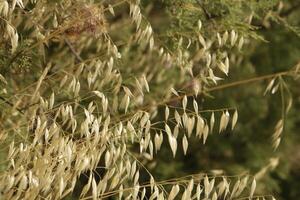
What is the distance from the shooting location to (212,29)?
296 cm

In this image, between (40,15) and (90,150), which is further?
(40,15)

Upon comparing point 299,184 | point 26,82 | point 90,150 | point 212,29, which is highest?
point 90,150

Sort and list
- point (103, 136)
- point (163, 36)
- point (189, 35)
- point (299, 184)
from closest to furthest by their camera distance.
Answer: point (103, 136) < point (189, 35) < point (163, 36) < point (299, 184)

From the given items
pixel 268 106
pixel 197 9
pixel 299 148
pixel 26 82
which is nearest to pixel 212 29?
pixel 197 9

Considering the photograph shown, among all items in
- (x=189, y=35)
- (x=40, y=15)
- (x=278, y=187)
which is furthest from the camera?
(x=278, y=187)

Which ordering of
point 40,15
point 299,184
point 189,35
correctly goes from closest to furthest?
1. point 40,15
2. point 189,35
3. point 299,184

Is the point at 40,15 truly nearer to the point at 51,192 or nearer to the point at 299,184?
the point at 51,192

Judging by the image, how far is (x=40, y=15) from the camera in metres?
2.41

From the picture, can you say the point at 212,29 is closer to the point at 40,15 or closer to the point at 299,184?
the point at 40,15

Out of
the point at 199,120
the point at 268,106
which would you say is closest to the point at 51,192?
the point at 199,120

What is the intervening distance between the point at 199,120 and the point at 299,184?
3541 millimetres

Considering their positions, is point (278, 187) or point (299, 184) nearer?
point (278, 187)

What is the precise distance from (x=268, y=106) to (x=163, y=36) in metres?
2.30

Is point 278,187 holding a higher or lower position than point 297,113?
lower
